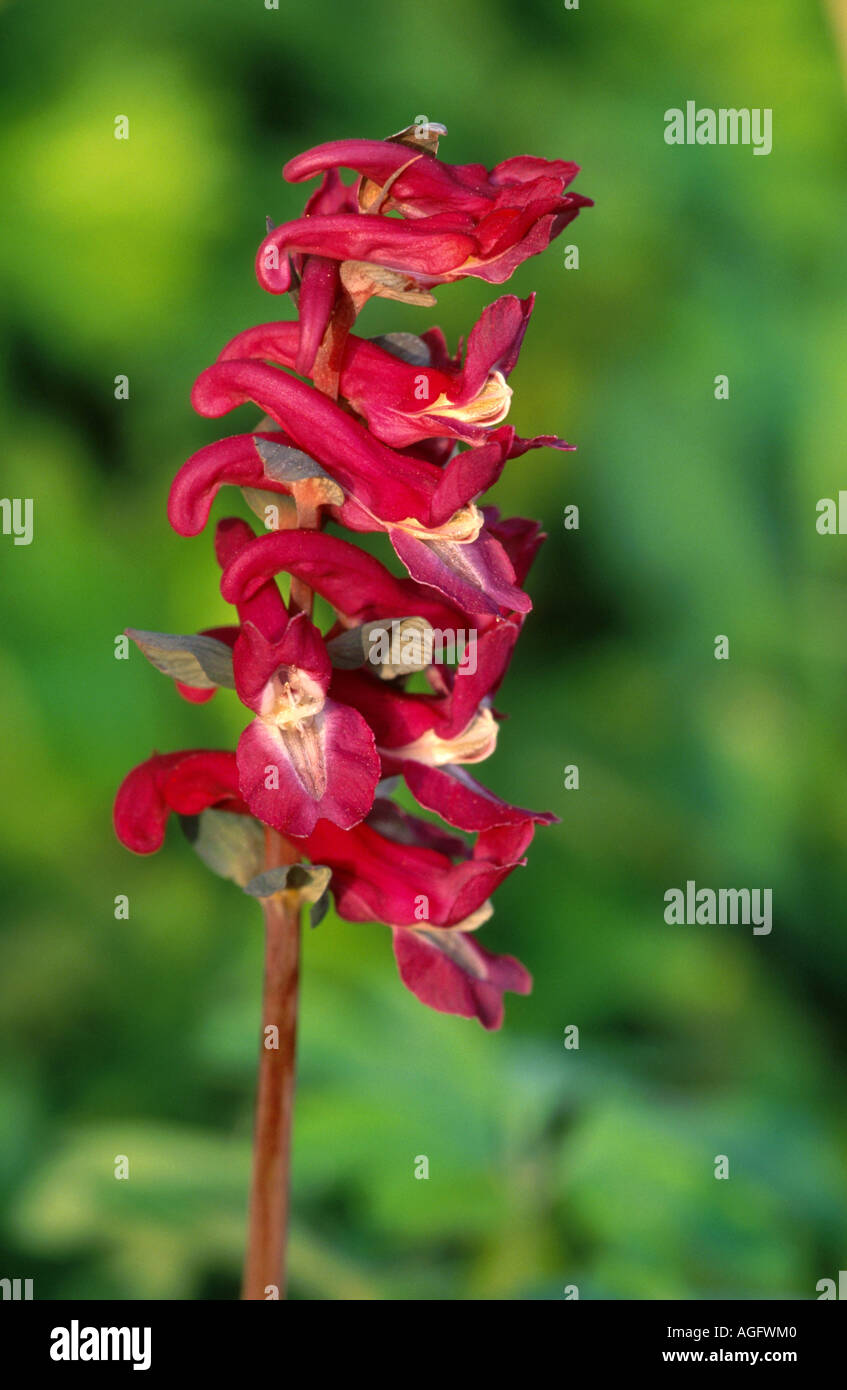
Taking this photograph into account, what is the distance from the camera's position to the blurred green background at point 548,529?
2.90 meters

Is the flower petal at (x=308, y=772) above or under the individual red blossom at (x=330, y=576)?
under

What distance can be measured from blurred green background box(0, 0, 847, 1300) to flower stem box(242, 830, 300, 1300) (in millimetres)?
1035

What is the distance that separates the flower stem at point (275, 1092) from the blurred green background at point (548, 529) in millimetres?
1035

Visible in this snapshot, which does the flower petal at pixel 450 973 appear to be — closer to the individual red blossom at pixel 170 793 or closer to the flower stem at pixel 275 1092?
the flower stem at pixel 275 1092

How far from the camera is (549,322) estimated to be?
3.35m

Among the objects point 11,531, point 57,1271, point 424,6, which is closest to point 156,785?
point 57,1271

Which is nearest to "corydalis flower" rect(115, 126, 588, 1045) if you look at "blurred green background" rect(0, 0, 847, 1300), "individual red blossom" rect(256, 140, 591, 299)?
"individual red blossom" rect(256, 140, 591, 299)

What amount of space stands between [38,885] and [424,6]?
7.46 feet

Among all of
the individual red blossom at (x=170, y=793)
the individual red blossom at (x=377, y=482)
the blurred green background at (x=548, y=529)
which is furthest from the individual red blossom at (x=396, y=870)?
the blurred green background at (x=548, y=529)

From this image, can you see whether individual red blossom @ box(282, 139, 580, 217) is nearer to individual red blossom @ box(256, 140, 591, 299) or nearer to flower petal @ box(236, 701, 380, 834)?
individual red blossom @ box(256, 140, 591, 299)

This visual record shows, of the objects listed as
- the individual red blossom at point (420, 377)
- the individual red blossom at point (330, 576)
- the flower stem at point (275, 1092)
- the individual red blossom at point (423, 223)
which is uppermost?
the individual red blossom at point (423, 223)

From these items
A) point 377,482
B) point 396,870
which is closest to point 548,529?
point 396,870

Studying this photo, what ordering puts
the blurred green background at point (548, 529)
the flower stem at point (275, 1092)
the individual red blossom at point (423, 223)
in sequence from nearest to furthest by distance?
the individual red blossom at point (423, 223), the flower stem at point (275, 1092), the blurred green background at point (548, 529)

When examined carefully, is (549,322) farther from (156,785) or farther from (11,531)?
(156,785)
